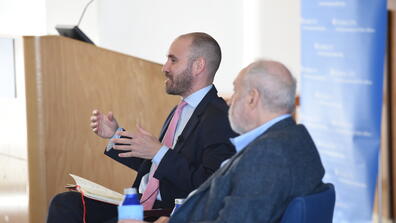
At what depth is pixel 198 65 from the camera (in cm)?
346

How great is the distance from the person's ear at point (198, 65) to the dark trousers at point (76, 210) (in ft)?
2.40

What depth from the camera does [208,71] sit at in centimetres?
347

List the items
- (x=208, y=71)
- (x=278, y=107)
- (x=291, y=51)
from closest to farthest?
(x=278, y=107)
(x=208, y=71)
(x=291, y=51)

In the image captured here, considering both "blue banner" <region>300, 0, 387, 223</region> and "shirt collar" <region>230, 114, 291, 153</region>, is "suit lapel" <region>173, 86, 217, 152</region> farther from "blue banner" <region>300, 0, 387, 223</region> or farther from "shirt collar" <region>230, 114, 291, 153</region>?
"blue banner" <region>300, 0, 387, 223</region>

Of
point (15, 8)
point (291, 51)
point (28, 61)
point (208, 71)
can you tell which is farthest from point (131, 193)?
point (15, 8)

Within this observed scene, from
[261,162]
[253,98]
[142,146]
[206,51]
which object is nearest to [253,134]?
[253,98]

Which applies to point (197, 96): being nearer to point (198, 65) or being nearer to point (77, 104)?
point (198, 65)

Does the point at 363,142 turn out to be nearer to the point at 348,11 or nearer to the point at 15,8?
the point at 348,11

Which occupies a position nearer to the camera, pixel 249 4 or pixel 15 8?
pixel 249 4

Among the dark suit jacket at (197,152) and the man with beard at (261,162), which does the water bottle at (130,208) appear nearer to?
the man with beard at (261,162)

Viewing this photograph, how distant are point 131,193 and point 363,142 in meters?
1.89

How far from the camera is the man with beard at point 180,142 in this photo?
3.09 m

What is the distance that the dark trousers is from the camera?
3.38m

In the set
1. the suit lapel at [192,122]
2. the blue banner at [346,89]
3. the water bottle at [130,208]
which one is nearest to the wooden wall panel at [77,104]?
the blue banner at [346,89]
